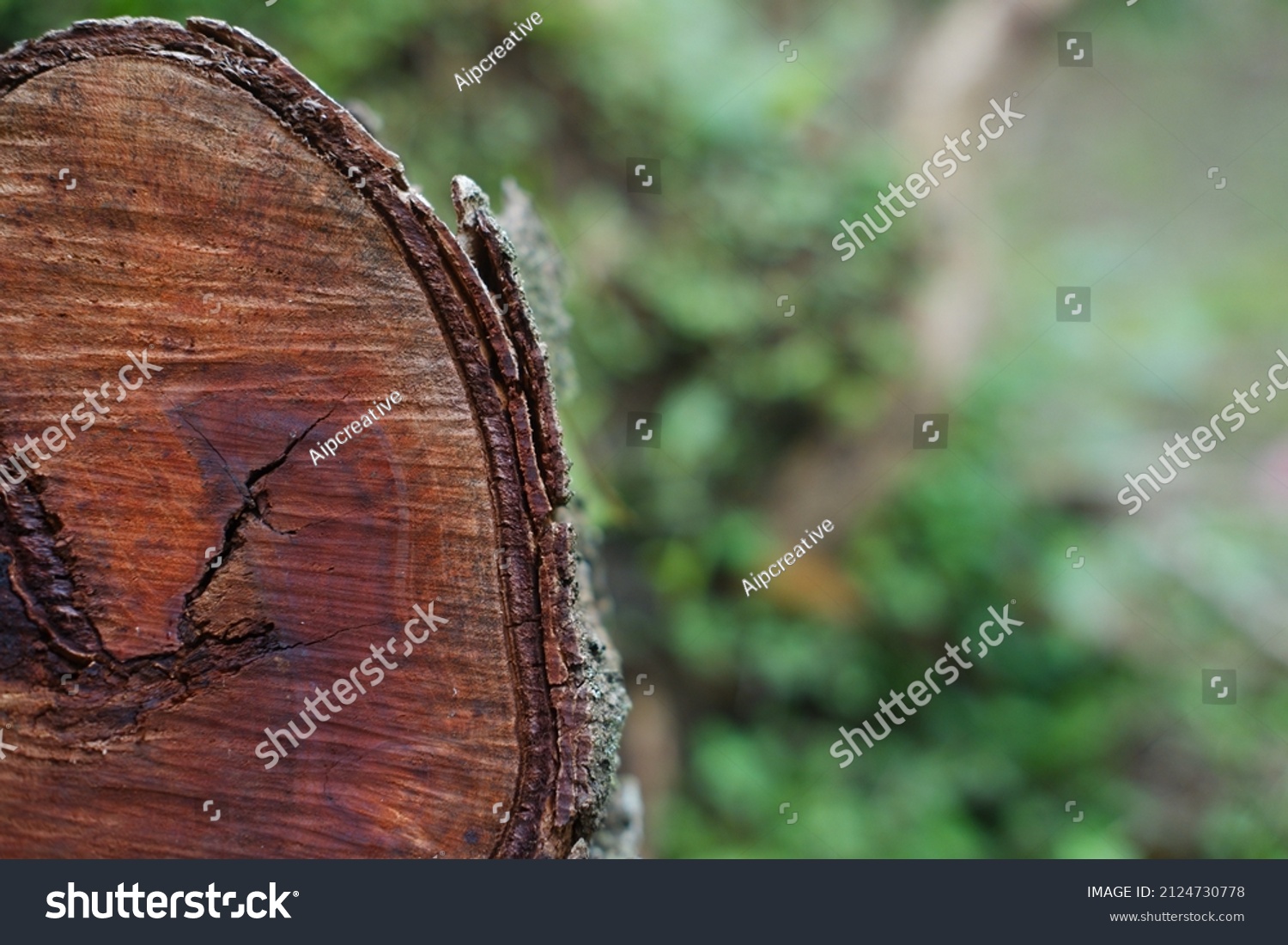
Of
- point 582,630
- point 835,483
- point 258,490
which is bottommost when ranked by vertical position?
point 582,630

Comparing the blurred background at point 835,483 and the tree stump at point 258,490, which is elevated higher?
the blurred background at point 835,483

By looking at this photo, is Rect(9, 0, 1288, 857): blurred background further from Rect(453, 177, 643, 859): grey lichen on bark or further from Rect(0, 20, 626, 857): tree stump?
Rect(0, 20, 626, 857): tree stump

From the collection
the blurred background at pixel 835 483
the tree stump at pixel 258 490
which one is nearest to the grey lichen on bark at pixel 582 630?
the tree stump at pixel 258 490

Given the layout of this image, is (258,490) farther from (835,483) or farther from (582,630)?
(835,483)

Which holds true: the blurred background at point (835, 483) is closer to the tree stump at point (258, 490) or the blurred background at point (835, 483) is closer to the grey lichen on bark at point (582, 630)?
the grey lichen on bark at point (582, 630)

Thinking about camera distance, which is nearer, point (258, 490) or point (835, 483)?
point (258, 490)

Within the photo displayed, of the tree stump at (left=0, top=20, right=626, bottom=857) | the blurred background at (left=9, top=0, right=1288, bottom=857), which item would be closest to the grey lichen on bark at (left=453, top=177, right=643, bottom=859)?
the tree stump at (left=0, top=20, right=626, bottom=857)

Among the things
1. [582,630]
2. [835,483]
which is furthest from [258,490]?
[835,483]
